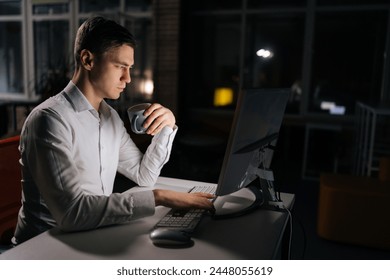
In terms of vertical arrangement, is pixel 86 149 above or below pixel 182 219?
above

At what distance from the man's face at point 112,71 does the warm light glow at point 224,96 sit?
4404 millimetres

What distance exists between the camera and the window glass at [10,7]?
260 inches

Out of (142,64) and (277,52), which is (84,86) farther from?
(142,64)

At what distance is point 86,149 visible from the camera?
1.29m

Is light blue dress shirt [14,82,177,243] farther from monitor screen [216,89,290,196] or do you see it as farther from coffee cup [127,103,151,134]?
monitor screen [216,89,290,196]

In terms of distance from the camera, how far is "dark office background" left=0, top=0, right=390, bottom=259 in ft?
15.1

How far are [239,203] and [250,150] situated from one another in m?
0.27

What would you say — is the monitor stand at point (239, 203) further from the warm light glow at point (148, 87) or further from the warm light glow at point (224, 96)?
the warm light glow at point (148, 87)

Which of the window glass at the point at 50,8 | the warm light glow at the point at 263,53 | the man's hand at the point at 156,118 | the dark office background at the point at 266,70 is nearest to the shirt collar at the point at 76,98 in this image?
the man's hand at the point at 156,118

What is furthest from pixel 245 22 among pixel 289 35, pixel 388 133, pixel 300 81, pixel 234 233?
pixel 234 233

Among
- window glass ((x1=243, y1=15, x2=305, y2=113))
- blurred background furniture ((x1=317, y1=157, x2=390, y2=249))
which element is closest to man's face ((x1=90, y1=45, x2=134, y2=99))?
blurred background furniture ((x1=317, y1=157, x2=390, y2=249))

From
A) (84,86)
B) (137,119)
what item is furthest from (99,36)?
(137,119)

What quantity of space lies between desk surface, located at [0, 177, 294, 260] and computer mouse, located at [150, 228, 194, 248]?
17 millimetres
